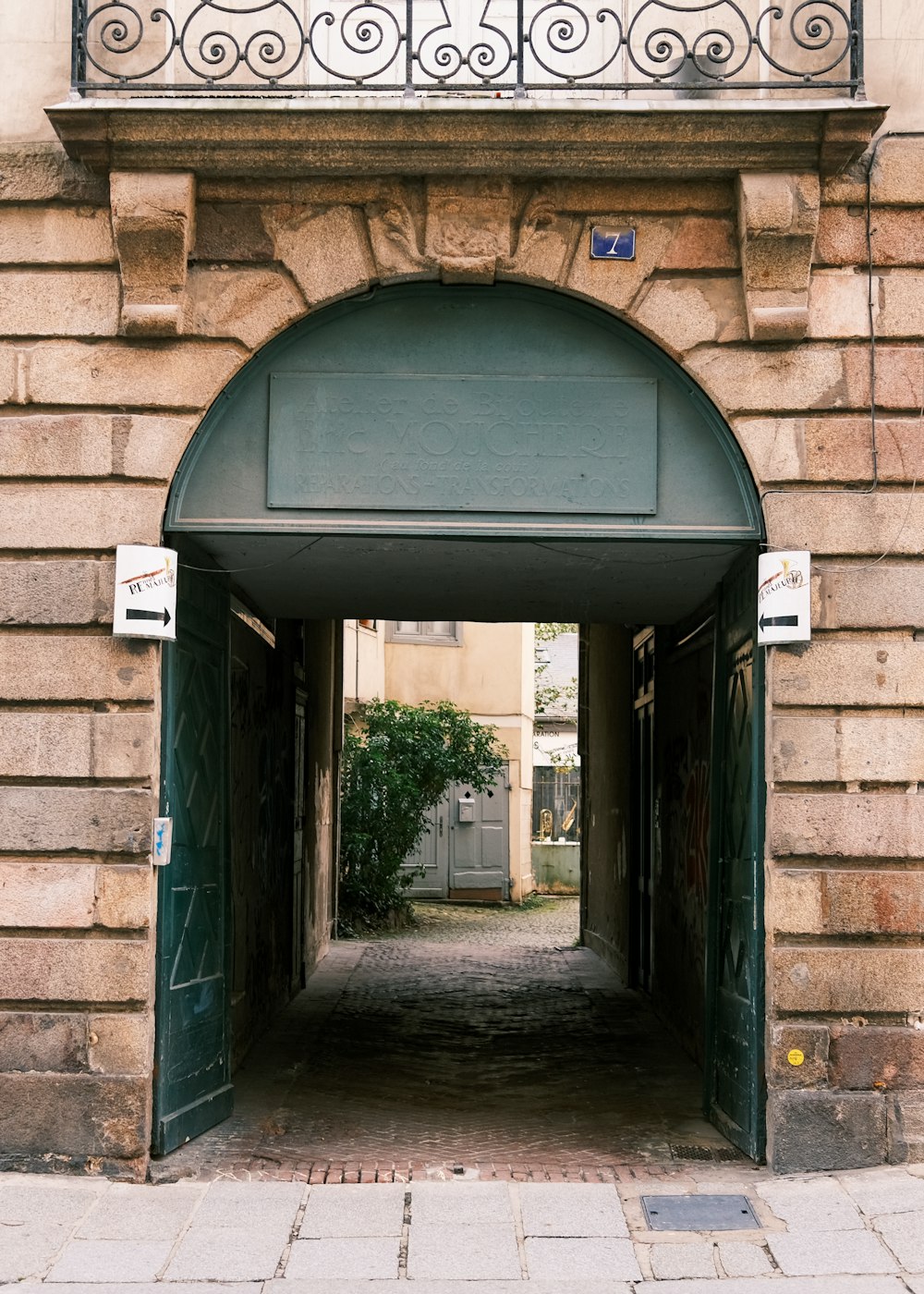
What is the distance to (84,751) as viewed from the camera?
6945 mm

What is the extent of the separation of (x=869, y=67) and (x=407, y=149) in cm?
245

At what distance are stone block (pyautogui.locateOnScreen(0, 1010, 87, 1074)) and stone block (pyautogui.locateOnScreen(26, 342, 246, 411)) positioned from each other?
120 inches

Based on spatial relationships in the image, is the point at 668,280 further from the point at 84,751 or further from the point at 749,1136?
the point at 749,1136

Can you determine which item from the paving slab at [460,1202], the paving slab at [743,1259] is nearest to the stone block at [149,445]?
the paving slab at [460,1202]

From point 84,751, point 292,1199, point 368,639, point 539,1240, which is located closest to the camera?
point 539,1240

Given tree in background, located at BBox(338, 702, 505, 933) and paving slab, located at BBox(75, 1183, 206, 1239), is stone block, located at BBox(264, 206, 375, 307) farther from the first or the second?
tree in background, located at BBox(338, 702, 505, 933)

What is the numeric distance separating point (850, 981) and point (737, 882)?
91 cm

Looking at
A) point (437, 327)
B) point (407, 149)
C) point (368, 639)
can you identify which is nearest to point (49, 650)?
point (437, 327)

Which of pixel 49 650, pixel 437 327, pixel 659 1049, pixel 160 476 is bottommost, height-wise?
pixel 659 1049

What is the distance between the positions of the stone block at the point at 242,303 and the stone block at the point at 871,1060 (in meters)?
4.48

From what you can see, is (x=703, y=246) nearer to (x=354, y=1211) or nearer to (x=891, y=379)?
(x=891, y=379)

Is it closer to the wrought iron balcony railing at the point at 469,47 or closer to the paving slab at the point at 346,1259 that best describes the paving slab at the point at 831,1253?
the paving slab at the point at 346,1259

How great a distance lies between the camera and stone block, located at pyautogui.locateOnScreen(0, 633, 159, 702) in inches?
275

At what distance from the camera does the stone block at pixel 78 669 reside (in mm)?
6977
